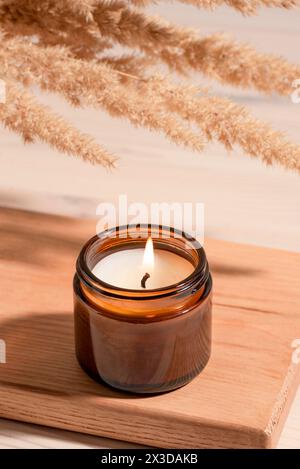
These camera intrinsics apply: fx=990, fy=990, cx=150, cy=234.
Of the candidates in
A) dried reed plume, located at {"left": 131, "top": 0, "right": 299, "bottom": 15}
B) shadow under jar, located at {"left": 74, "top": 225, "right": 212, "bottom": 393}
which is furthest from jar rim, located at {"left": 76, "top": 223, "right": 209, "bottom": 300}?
dried reed plume, located at {"left": 131, "top": 0, "right": 299, "bottom": 15}

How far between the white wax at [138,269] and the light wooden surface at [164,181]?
0.74 ft

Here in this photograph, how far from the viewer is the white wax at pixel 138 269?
0.63 m

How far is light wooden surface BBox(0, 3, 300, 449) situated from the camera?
884 millimetres

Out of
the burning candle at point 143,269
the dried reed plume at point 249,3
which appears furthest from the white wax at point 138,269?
the dried reed plume at point 249,3

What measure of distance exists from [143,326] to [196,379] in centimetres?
7

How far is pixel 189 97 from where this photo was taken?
66 centimetres

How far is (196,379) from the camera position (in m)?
0.64

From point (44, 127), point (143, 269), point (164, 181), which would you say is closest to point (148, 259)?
point (143, 269)

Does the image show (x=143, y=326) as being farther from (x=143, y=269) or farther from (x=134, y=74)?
(x=134, y=74)

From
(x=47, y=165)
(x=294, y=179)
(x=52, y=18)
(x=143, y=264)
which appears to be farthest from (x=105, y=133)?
(x=143, y=264)

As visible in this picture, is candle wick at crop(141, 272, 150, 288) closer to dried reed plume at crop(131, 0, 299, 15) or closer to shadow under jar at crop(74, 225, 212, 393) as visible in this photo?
shadow under jar at crop(74, 225, 212, 393)

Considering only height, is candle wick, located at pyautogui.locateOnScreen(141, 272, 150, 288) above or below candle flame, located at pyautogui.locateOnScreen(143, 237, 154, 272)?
below
